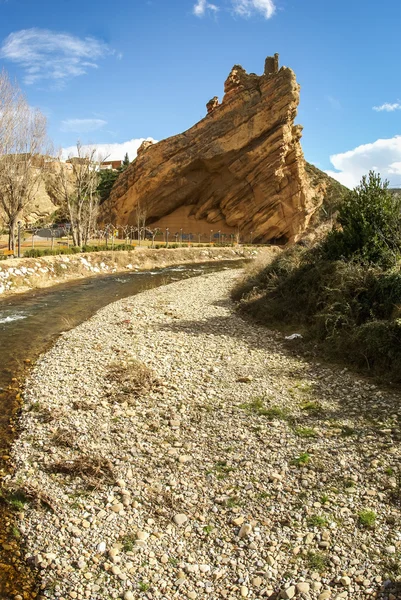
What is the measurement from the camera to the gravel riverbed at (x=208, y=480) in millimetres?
5672

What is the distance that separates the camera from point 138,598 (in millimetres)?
5387

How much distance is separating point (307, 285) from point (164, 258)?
30078 mm

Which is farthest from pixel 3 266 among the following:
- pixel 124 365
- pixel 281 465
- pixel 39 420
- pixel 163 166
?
pixel 163 166

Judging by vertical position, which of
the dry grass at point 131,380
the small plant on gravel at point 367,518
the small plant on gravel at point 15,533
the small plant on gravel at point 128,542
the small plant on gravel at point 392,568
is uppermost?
the dry grass at point 131,380

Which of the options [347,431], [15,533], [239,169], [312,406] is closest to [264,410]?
[312,406]

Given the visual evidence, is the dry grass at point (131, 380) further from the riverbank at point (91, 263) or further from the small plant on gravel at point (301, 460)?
the riverbank at point (91, 263)

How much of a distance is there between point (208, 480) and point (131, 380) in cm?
449

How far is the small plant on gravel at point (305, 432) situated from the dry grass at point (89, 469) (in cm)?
365

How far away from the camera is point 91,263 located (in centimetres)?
3744

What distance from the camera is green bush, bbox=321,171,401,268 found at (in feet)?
51.6

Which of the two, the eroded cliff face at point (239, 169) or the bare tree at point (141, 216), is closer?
the eroded cliff face at point (239, 169)

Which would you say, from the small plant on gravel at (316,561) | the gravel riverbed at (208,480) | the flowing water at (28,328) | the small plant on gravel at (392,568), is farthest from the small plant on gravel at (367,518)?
the flowing water at (28,328)

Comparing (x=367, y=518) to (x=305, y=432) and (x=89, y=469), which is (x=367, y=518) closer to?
(x=305, y=432)

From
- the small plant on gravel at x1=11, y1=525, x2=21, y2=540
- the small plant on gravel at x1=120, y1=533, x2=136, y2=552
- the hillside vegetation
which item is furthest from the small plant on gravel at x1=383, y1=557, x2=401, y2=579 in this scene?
the hillside vegetation
